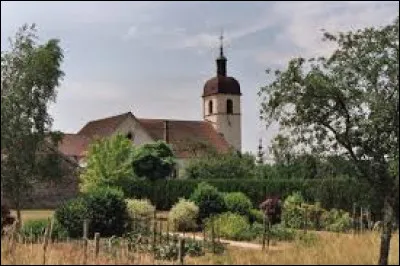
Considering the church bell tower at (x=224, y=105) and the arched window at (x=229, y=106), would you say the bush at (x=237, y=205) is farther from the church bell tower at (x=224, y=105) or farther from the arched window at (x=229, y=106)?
the arched window at (x=229, y=106)

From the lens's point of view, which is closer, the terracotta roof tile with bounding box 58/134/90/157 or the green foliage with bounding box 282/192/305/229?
the green foliage with bounding box 282/192/305/229

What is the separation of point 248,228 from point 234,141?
61.6 meters

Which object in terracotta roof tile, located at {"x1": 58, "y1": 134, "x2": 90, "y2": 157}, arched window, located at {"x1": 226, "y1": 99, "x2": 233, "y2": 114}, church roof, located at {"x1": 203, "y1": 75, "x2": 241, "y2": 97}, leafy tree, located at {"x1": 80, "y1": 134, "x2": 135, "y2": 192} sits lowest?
leafy tree, located at {"x1": 80, "y1": 134, "x2": 135, "y2": 192}

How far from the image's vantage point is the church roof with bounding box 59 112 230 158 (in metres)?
67.7

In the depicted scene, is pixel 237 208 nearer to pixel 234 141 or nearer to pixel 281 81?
pixel 281 81

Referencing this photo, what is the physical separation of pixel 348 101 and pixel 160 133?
60.5 metres

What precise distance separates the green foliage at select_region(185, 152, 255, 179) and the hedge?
11524 millimetres

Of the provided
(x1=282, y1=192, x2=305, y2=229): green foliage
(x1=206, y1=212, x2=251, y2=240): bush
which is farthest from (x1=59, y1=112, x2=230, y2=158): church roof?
(x1=206, y1=212, x2=251, y2=240): bush

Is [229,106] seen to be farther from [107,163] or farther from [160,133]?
[107,163]

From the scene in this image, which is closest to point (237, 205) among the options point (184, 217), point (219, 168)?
point (184, 217)

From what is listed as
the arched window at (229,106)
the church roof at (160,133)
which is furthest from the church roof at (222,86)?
the church roof at (160,133)

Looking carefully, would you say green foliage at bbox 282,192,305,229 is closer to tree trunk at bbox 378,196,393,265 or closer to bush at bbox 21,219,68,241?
bush at bbox 21,219,68,241

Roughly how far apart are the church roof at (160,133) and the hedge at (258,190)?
25.2 metres

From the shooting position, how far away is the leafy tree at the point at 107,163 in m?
44.7
